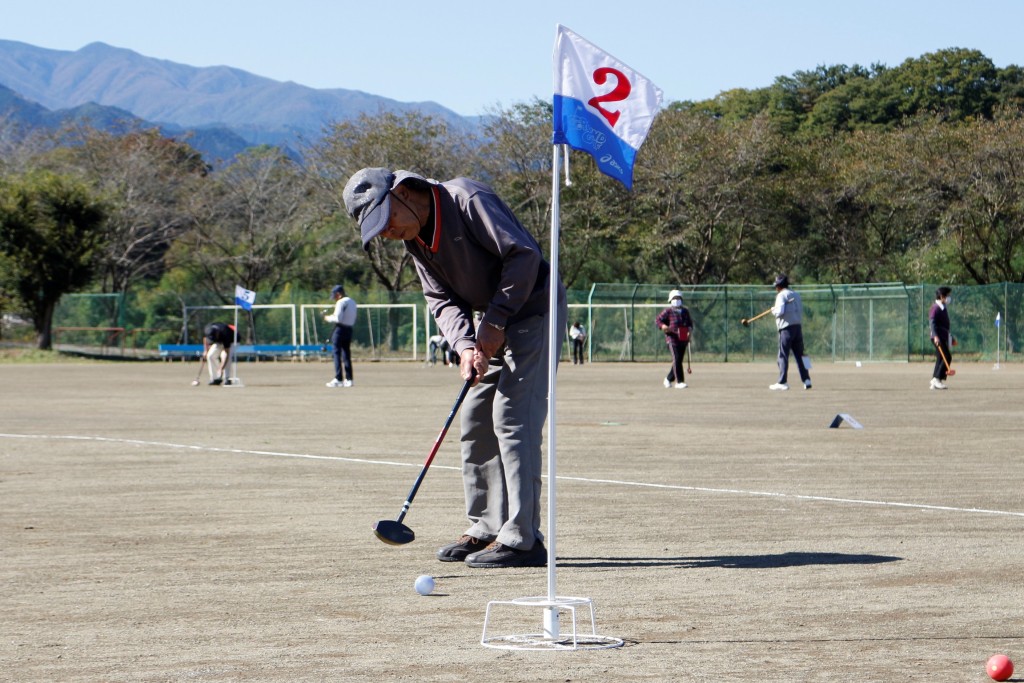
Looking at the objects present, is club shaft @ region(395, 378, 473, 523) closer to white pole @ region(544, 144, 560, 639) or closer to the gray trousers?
the gray trousers

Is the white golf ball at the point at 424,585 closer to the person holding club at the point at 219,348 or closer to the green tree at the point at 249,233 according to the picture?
the person holding club at the point at 219,348

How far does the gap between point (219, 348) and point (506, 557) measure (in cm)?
2378

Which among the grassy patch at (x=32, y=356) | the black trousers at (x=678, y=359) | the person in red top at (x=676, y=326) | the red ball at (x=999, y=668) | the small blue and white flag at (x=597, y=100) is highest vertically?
the small blue and white flag at (x=597, y=100)

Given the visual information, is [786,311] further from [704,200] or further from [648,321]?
[704,200]

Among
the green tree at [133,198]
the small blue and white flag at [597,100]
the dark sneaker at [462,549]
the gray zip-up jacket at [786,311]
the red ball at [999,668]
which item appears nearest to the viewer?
the red ball at [999,668]

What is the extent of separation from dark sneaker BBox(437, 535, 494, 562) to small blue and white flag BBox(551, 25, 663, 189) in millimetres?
2188

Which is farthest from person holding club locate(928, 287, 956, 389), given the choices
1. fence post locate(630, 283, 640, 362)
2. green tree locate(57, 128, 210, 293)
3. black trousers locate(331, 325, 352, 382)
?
green tree locate(57, 128, 210, 293)

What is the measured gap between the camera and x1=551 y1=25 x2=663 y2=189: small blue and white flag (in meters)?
6.12

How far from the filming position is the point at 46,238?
4891 cm

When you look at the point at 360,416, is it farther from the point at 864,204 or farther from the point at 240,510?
the point at 864,204

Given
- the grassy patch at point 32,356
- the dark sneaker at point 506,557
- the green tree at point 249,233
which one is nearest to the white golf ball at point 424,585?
the dark sneaker at point 506,557

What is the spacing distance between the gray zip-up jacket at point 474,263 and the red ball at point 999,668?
2865mm

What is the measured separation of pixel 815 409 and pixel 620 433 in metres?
5.46

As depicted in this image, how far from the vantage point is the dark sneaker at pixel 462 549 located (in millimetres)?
7461
